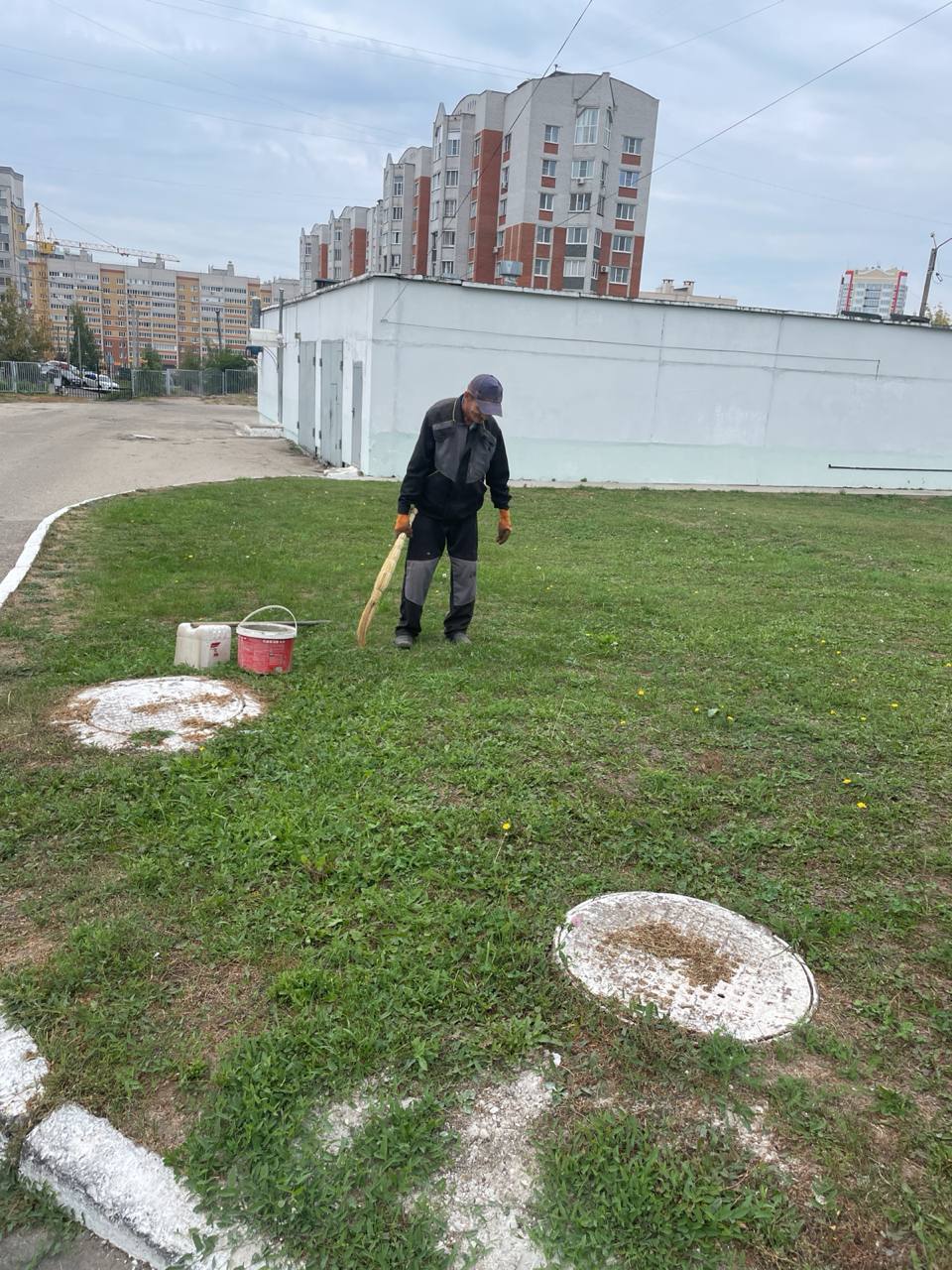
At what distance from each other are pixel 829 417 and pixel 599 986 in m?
21.8

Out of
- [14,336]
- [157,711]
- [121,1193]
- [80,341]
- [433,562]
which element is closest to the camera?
[121,1193]

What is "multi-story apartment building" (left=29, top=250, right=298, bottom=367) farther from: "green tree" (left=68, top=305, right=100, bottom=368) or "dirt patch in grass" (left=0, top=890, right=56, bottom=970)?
"dirt patch in grass" (left=0, top=890, right=56, bottom=970)

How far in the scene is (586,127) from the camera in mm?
71250

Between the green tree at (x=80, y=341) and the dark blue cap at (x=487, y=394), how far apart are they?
6461 cm

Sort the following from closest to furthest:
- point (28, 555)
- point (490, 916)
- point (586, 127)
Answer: point (490, 916)
point (28, 555)
point (586, 127)

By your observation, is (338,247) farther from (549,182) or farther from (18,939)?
(18,939)

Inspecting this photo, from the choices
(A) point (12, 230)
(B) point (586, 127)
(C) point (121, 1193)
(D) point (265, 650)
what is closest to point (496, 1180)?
(C) point (121, 1193)

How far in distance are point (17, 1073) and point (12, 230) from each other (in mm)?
120192

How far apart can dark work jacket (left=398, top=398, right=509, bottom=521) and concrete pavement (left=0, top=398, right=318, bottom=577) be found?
4.67 m

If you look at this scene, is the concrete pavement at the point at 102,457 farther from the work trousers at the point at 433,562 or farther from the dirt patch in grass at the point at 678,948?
the dirt patch in grass at the point at 678,948

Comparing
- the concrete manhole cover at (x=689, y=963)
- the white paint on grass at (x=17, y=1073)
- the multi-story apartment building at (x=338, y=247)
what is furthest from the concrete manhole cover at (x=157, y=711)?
the multi-story apartment building at (x=338, y=247)

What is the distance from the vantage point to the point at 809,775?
468 cm

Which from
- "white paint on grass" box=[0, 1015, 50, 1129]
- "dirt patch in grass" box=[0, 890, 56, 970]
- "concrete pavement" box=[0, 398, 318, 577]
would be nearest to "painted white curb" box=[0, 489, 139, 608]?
"concrete pavement" box=[0, 398, 318, 577]

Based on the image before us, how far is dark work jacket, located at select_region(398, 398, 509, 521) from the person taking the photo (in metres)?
6.22
